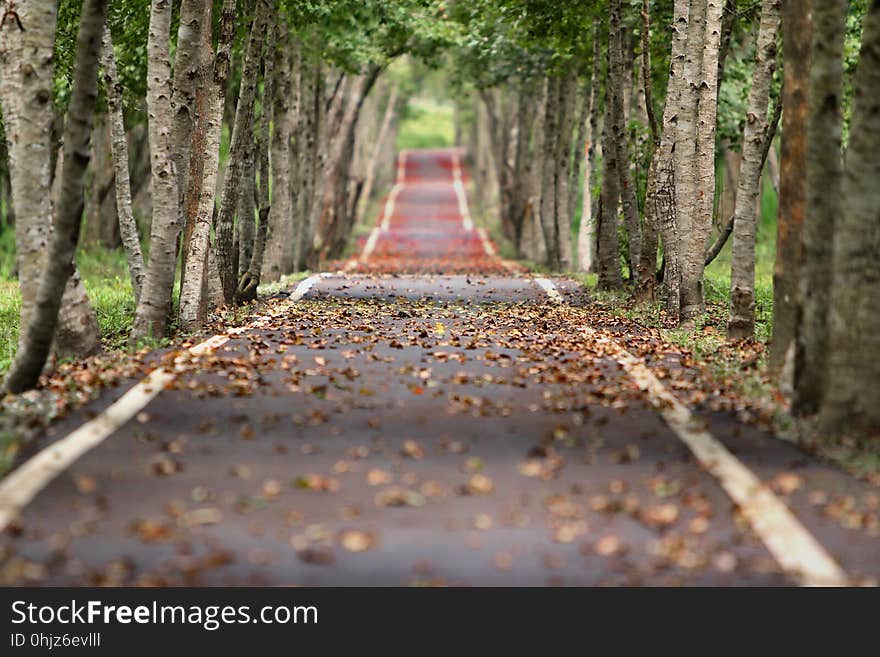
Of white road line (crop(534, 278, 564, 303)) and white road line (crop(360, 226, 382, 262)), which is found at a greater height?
white road line (crop(534, 278, 564, 303))

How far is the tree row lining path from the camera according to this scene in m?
6.93

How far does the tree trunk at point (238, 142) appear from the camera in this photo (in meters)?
19.4

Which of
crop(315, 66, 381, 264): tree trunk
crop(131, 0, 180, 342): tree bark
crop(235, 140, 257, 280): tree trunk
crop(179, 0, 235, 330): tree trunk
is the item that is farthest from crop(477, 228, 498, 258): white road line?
crop(131, 0, 180, 342): tree bark

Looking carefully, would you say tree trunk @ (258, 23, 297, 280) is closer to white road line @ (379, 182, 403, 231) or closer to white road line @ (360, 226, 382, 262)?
white road line @ (360, 226, 382, 262)

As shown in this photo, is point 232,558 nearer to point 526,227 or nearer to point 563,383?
point 563,383

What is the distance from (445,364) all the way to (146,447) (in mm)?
4666

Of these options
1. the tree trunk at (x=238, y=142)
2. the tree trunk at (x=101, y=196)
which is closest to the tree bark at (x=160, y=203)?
the tree trunk at (x=238, y=142)

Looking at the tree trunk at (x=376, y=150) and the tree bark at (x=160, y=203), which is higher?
the tree bark at (x=160, y=203)

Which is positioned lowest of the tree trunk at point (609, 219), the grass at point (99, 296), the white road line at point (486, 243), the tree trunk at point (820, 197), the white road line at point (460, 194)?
the white road line at point (460, 194)

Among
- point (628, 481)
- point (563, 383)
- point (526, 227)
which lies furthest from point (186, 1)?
point (526, 227)

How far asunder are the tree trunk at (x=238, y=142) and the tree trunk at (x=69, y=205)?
768 centimetres

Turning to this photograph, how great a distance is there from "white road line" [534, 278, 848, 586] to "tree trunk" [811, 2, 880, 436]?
2.96ft

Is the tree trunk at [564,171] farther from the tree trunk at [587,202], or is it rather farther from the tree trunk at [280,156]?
the tree trunk at [280,156]

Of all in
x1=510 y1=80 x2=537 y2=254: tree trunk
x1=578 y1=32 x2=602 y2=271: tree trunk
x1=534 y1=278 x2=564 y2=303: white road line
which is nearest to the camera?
x1=534 y1=278 x2=564 y2=303: white road line
